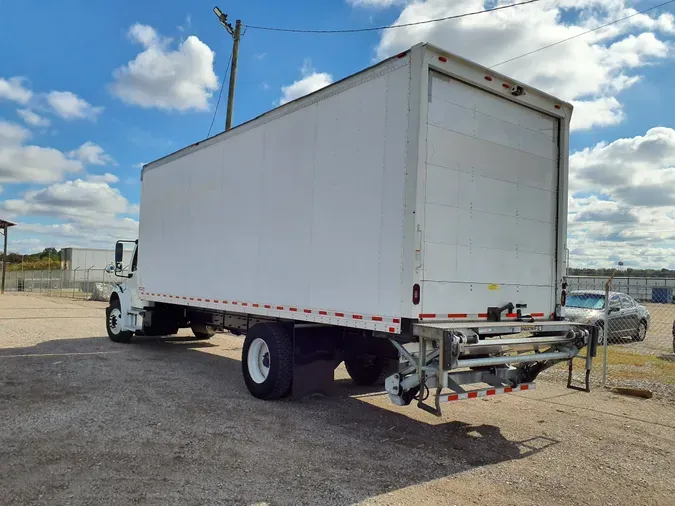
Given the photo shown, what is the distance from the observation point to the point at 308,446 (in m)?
5.43

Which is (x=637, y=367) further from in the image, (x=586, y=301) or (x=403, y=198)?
(x=403, y=198)

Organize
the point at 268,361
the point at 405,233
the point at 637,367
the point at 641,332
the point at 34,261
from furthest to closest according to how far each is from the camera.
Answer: the point at 34,261 < the point at 641,332 < the point at 637,367 < the point at 268,361 < the point at 405,233

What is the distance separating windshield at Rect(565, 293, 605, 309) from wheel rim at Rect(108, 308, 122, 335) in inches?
445

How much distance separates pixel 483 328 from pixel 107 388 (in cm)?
538

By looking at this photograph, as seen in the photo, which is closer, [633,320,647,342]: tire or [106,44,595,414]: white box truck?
[106,44,595,414]: white box truck

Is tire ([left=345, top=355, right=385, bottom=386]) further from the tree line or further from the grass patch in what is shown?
the tree line

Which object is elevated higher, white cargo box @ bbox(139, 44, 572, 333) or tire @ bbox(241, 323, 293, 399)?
white cargo box @ bbox(139, 44, 572, 333)

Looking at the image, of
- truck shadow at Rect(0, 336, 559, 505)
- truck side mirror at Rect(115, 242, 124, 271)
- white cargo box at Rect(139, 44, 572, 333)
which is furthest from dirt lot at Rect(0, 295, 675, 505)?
truck side mirror at Rect(115, 242, 124, 271)

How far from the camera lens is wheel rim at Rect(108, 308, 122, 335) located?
1235 centimetres

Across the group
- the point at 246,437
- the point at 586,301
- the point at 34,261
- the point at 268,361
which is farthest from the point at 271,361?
the point at 34,261

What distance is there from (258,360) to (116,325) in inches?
251

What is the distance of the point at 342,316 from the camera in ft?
19.8

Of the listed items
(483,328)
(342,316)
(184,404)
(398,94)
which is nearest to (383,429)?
(342,316)

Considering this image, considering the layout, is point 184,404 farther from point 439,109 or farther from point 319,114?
point 439,109
